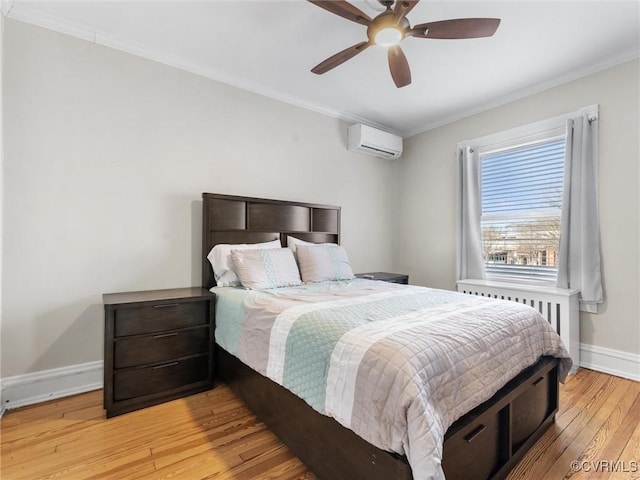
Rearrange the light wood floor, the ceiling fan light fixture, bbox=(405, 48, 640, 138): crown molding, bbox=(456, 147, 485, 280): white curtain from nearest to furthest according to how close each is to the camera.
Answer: the light wood floor, the ceiling fan light fixture, bbox=(405, 48, 640, 138): crown molding, bbox=(456, 147, 485, 280): white curtain

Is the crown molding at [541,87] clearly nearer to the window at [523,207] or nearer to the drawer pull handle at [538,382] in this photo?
the window at [523,207]

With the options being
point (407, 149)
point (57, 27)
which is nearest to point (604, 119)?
point (407, 149)

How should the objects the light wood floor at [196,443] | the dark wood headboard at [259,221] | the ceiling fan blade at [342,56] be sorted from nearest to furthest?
the light wood floor at [196,443], the ceiling fan blade at [342,56], the dark wood headboard at [259,221]

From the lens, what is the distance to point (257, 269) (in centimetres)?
247

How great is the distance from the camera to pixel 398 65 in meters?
2.15

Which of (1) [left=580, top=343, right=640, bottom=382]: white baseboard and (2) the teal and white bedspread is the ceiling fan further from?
(1) [left=580, top=343, right=640, bottom=382]: white baseboard

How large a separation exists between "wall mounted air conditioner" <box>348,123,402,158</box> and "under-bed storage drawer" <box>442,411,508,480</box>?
10.3 feet

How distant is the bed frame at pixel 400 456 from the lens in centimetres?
117

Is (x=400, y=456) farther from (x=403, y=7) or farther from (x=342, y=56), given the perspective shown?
(x=342, y=56)

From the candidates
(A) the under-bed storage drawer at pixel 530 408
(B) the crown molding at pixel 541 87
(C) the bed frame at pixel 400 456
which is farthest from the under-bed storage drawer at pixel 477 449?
(B) the crown molding at pixel 541 87

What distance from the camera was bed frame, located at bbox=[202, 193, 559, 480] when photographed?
1165 mm

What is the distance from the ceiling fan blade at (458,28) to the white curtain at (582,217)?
166cm

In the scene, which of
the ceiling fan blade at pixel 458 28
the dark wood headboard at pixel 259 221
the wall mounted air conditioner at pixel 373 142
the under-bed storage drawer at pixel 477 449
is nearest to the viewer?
the under-bed storage drawer at pixel 477 449

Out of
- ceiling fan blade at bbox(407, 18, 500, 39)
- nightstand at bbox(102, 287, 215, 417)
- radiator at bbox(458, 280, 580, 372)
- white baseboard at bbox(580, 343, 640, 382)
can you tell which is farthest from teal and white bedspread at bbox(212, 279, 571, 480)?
ceiling fan blade at bbox(407, 18, 500, 39)
